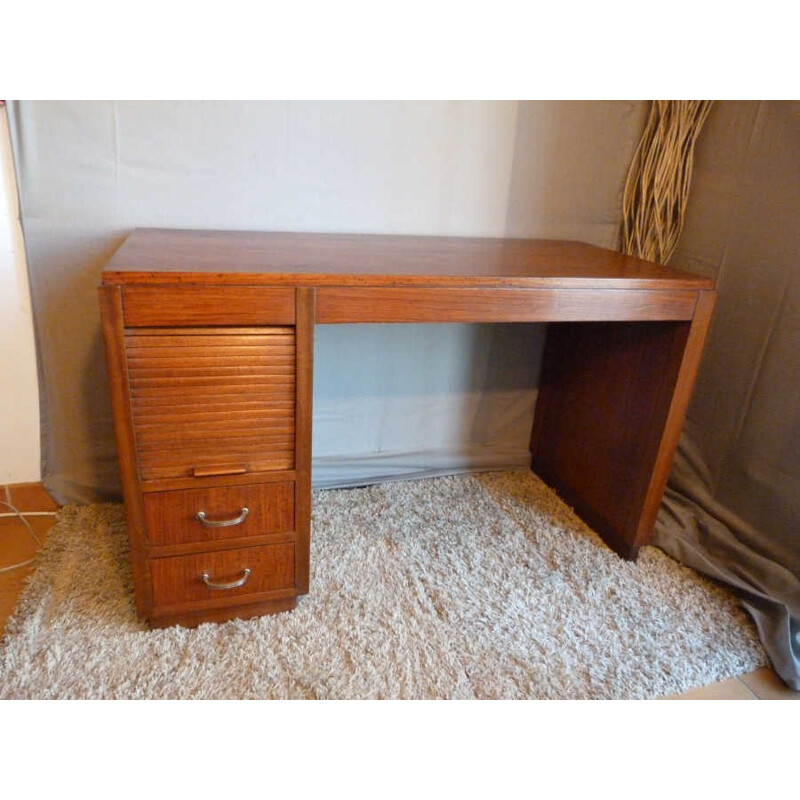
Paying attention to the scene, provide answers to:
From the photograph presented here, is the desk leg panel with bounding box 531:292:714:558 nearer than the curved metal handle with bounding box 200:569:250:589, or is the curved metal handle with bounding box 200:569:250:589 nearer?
the curved metal handle with bounding box 200:569:250:589

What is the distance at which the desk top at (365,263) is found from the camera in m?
0.98

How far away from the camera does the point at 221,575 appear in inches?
45.1

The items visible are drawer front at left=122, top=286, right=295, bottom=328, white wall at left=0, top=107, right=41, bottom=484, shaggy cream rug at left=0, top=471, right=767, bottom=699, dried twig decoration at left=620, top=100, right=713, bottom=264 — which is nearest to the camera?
drawer front at left=122, top=286, right=295, bottom=328

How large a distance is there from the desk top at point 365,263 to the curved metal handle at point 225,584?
1.80 feet

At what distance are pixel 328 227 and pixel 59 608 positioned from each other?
0.99 metres

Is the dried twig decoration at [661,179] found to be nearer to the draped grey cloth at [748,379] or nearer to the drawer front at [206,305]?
the draped grey cloth at [748,379]

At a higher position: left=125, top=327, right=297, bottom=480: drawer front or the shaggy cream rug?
left=125, top=327, right=297, bottom=480: drawer front

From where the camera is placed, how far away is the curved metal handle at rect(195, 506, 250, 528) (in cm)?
108

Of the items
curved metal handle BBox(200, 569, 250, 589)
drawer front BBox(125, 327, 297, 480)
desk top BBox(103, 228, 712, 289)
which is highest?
desk top BBox(103, 228, 712, 289)

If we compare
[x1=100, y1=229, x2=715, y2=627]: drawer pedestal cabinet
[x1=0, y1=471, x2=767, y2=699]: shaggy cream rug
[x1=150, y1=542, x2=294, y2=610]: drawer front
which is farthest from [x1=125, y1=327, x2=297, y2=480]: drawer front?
[x1=0, y1=471, x2=767, y2=699]: shaggy cream rug

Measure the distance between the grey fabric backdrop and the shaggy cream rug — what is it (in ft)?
0.49

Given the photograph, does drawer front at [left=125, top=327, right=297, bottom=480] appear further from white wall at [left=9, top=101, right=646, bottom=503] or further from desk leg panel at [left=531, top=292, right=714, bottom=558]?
desk leg panel at [left=531, top=292, right=714, bottom=558]

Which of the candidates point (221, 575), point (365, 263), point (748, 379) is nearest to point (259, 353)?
point (365, 263)
